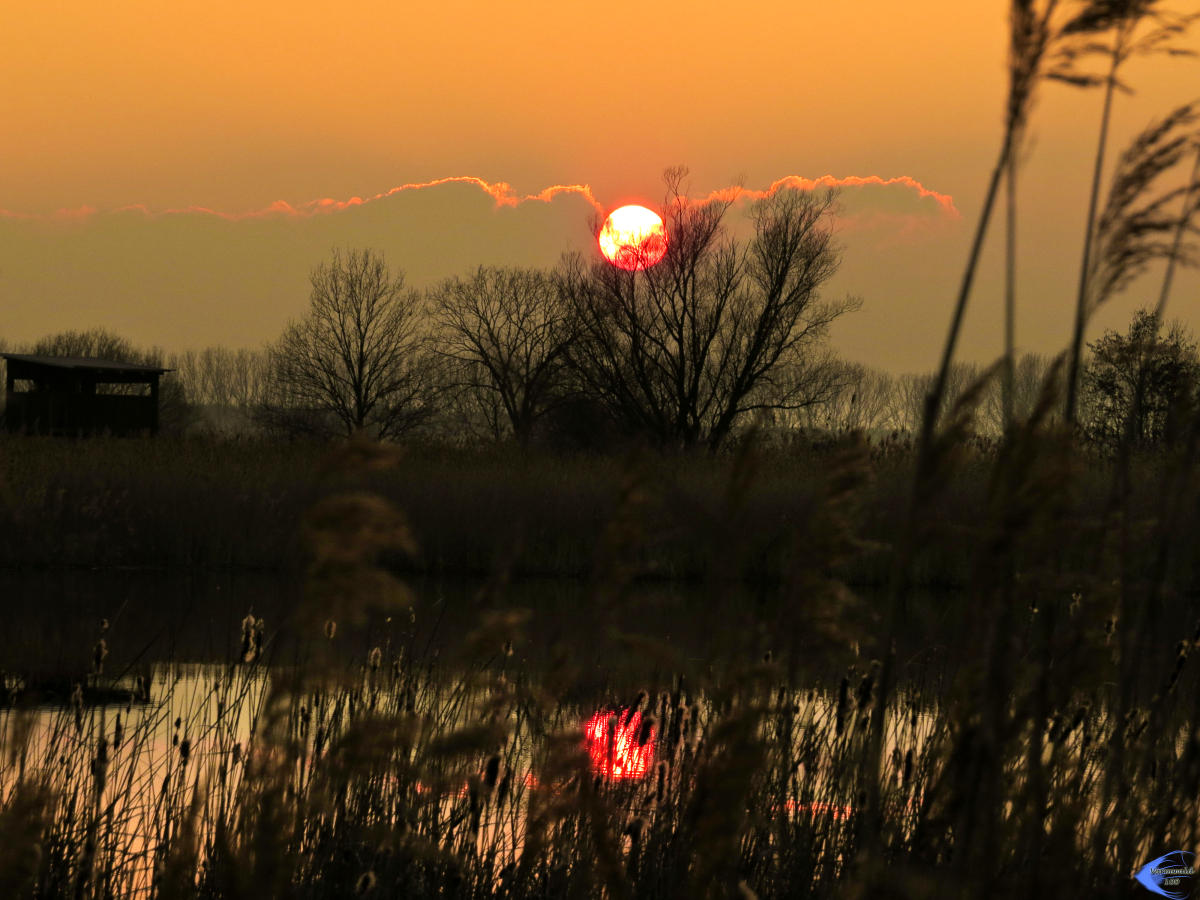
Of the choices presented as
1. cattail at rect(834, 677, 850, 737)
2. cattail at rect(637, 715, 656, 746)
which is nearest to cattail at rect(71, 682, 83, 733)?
cattail at rect(637, 715, 656, 746)

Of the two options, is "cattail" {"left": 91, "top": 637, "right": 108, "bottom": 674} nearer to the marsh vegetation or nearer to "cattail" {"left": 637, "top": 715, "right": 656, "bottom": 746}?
the marsh vegetation

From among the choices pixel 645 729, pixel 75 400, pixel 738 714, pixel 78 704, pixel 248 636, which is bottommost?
pixel 75 400

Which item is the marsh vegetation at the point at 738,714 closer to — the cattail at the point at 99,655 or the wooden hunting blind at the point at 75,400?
the cattail at the point at 99,655

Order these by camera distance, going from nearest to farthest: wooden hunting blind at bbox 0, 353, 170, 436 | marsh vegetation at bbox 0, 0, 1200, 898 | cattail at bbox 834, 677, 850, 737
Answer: marsh vegetation at bbox 0, 0, 1200, 898 < cattail at bbox 834, 677, 850, 737 < wooden hunting blind at bbox 0, 353, 170, 436

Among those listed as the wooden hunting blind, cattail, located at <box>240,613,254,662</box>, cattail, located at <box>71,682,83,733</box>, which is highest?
cattail, located at <box>240,613,254,662</box>

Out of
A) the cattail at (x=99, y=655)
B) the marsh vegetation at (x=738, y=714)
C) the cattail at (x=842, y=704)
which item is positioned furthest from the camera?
the cattail at (x=842, y=704)

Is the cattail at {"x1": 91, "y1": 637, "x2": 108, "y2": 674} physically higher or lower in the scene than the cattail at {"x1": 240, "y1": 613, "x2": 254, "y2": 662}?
lower

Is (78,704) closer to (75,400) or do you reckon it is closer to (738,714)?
(738,714)

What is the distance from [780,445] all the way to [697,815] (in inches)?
886

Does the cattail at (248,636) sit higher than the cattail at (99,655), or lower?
higher

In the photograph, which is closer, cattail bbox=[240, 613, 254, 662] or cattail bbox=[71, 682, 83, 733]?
cattail bbox=[240, 613, 254, 662]

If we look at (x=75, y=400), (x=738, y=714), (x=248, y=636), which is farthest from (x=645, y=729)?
(x=75, y=400)

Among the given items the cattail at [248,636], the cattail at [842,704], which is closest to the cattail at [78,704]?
the cattail at [248,636]

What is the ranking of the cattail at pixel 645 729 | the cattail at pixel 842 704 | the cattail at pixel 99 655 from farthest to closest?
the cattail at pixel 842 704 < the cattail at pixel 99 655 < the cattail at pixel 645 729
